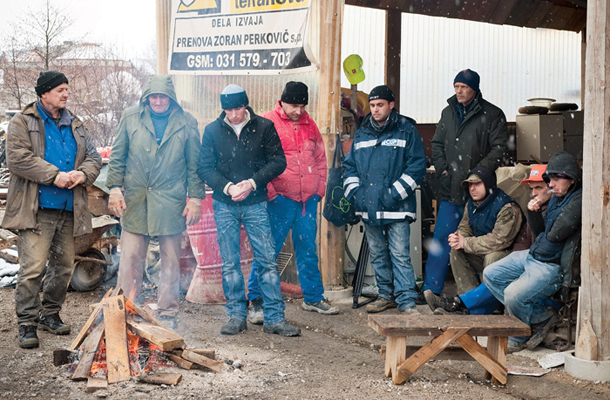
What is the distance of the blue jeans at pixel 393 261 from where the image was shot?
20.9 feet

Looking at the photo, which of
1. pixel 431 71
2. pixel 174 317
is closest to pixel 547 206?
pixel 174 317

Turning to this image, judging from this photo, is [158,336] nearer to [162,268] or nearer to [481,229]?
[162,268]

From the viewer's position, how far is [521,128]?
8859 millimetres

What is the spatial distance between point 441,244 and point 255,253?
184 cm

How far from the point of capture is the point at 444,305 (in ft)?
19.7

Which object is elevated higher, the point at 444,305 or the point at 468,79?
the point at 468,79

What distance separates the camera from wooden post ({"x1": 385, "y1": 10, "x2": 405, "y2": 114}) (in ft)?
32.9

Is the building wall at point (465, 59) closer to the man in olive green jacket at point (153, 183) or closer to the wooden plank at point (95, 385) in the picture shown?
the man in olive green jacket at point (153, 183)

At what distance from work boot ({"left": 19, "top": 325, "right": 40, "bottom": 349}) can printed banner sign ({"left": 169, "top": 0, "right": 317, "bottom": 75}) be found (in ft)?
11.9

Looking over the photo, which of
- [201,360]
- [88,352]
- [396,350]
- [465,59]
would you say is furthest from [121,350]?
[465,59]

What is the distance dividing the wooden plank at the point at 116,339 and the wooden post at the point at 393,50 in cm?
631

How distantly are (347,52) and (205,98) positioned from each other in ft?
8.30

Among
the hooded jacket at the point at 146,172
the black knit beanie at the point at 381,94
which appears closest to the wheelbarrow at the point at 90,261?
the hooded jacket at the point at 146,172

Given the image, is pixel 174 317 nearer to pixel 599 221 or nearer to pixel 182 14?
pixel 599 221
